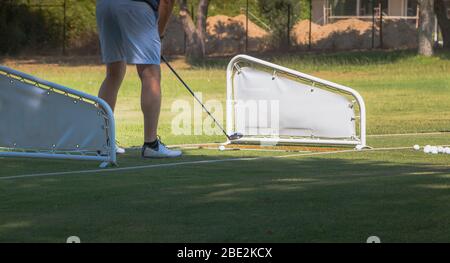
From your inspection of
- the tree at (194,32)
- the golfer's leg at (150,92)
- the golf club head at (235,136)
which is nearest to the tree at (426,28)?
the tree at (194,32)

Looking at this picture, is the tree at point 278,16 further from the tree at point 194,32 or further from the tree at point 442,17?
the tree at point 442,17

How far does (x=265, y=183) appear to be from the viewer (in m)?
8.32

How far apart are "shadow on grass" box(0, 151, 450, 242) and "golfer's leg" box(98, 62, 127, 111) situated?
1908 mm

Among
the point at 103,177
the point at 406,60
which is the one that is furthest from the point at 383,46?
the point at 103,177

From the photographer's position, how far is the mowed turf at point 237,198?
6383 mm

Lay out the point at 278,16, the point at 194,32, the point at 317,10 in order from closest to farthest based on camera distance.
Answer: the point at 194,32 < the point at 278,16 < the point at 317,10

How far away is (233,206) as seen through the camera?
23.8 ft

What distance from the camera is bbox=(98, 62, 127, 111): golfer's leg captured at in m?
11.0

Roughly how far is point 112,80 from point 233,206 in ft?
13.6

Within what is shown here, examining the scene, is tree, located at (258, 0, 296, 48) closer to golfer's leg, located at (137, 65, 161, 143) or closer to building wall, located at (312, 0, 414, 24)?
building wall, located at (312, 0, 414, 24)

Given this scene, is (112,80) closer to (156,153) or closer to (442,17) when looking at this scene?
(156,153)

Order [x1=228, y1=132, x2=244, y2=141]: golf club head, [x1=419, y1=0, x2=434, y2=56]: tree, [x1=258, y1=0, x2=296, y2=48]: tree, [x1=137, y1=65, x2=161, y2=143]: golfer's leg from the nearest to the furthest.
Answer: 1. [x1=137, y1=65, x2=161, y2=143]: golfer's leg
2. [x1=228, y1=132, x2=244, y2=141]: golf club head
3. [x1=419, y1=0, x2=434, y2=56]: tree
4. [x1=258, y1=0, x2=296, y2=48]: tree

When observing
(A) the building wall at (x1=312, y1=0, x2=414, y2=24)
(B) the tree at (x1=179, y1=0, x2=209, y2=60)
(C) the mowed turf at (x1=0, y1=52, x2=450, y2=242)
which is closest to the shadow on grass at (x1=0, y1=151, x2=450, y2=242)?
(C) the mowed turf at (x1=0, y1=52, x2=450, y2=242)

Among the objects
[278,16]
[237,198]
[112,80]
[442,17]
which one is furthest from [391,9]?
[237,198]
